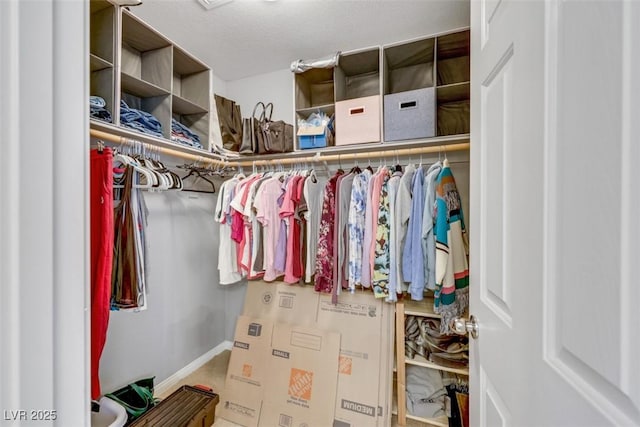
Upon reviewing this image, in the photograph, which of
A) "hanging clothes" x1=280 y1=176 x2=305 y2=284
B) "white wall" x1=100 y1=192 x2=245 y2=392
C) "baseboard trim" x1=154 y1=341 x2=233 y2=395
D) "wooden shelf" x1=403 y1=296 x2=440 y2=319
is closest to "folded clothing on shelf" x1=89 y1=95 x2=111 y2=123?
"white wall" x1=100 y1=192 x2=245 y2=392

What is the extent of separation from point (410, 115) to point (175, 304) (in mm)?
2251

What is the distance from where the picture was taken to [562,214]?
0.40 meters

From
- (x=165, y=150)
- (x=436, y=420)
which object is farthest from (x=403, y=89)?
(x=436, y=420)

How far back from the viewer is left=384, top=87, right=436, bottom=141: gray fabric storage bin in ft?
5.39

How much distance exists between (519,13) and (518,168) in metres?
0.31

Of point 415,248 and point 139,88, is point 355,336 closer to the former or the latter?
point 415,248

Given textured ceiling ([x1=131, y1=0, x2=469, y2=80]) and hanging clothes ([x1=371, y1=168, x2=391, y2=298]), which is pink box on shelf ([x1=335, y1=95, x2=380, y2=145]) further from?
textured ceiling ([x1=131, y1=0, x2=469, y2=80])

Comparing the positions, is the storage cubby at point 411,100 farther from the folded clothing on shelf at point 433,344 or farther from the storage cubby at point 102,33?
the storage cubby at point 102,33

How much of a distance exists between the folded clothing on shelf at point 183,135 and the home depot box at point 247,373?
1.35 metres

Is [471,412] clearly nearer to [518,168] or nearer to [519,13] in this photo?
[518,168]

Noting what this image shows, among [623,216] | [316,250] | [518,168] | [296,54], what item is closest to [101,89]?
[296,54]

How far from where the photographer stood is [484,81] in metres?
0.75

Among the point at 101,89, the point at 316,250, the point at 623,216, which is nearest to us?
the point at 623,216

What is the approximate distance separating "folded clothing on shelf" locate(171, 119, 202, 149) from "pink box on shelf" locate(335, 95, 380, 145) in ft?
3.42
